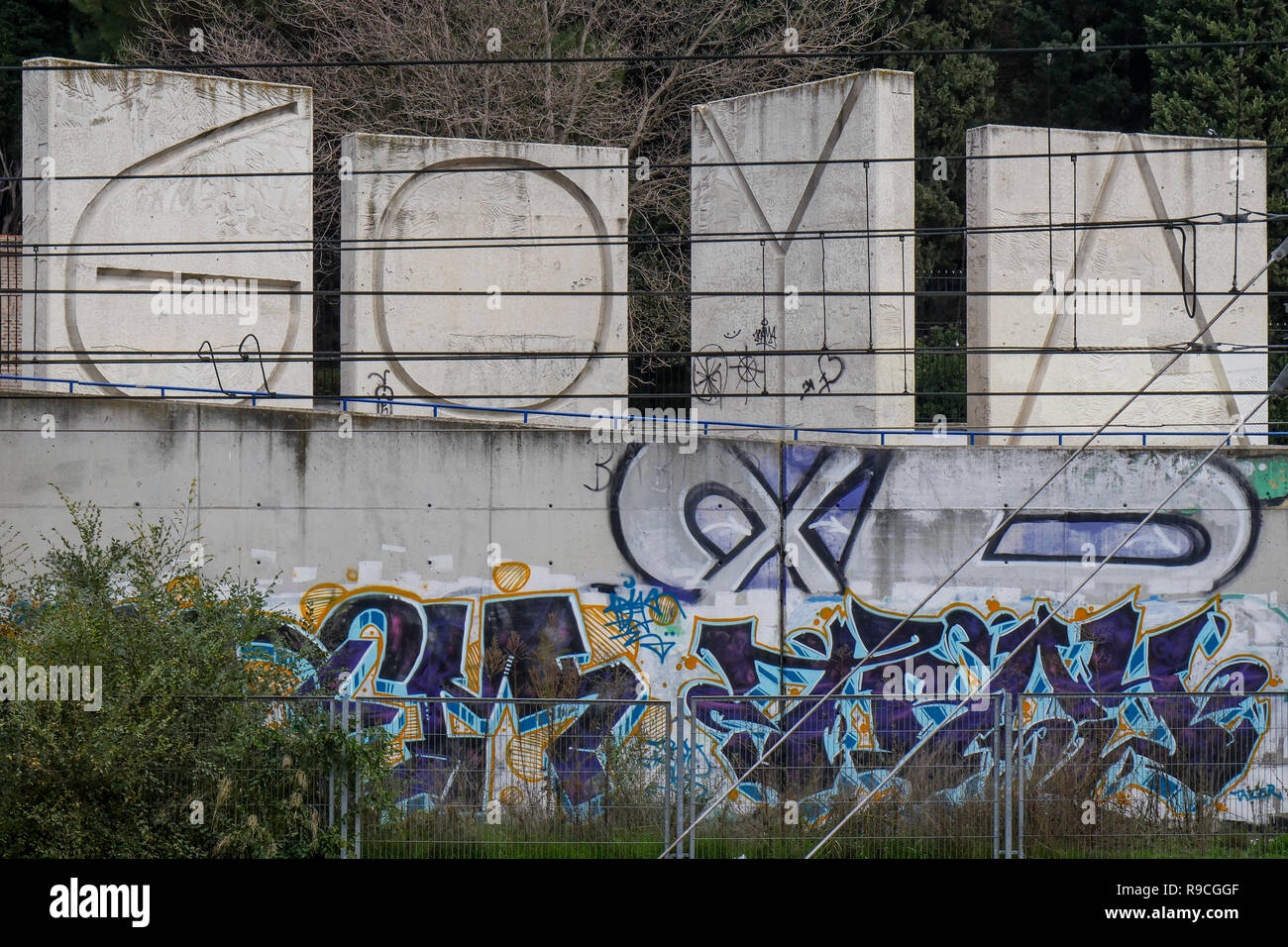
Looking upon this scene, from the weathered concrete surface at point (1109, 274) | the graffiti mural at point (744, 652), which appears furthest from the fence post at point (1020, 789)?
the weathered concrete surface at point (1109, 274)

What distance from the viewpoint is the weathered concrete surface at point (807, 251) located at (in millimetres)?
15461

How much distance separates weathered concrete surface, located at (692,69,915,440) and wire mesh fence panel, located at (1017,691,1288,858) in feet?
12.8

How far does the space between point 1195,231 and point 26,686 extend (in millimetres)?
13382

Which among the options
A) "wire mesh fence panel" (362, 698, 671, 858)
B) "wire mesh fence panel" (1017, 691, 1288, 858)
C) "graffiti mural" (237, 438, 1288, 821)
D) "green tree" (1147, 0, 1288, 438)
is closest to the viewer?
"wire mesh fence panel" (362, 698, 671, 858)

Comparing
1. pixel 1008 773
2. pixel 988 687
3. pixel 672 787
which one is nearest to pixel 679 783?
pixel 672 787

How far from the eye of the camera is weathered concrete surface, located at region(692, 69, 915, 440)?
15461mm

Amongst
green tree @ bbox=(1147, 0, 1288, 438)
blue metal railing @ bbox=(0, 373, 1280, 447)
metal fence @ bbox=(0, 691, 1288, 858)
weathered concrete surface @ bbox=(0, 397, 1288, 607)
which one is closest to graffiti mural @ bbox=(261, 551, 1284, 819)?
weathered concrete surface @ bbox=(0, 397, 1288, 607)

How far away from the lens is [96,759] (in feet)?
33.5

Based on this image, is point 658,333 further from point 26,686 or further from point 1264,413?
point 26,686

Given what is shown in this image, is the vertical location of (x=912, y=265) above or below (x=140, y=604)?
above

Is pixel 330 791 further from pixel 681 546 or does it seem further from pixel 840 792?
pixel 681 546

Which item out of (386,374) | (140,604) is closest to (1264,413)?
(386,374)

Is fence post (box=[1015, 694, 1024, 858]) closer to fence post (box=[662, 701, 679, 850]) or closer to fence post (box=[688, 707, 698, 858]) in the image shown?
fence post (box=[688, 707, 698, 858])
